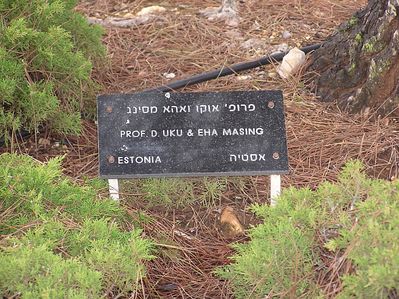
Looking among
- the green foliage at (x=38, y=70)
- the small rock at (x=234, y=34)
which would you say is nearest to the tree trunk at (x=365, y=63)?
the small rock at (x=234, y=34)

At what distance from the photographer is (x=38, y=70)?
144 inches

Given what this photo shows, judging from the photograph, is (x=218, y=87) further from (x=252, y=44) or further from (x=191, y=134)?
(x=191, y=134)

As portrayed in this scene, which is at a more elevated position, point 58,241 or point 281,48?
point 58,241

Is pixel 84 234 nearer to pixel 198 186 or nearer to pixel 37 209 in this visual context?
pixel 37 209

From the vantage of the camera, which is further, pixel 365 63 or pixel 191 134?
pixel 365 63

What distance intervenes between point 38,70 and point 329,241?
193cm

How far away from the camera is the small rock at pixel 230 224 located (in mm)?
3254

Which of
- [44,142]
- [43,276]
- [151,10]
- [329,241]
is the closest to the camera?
[43,276]

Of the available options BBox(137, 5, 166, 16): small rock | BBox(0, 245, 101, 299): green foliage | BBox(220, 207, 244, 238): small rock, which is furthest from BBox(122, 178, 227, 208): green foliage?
BBox(137, 5, 166, 16): small rock

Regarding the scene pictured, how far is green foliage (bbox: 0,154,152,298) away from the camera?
2133mm

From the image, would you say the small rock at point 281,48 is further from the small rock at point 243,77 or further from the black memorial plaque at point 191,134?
the black memorial plaque at point 191,134

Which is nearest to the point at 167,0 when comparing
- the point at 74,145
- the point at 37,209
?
the point at 74,145

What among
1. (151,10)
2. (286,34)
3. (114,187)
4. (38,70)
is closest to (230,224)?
(114,187)

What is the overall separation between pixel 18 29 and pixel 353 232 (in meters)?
2.00
